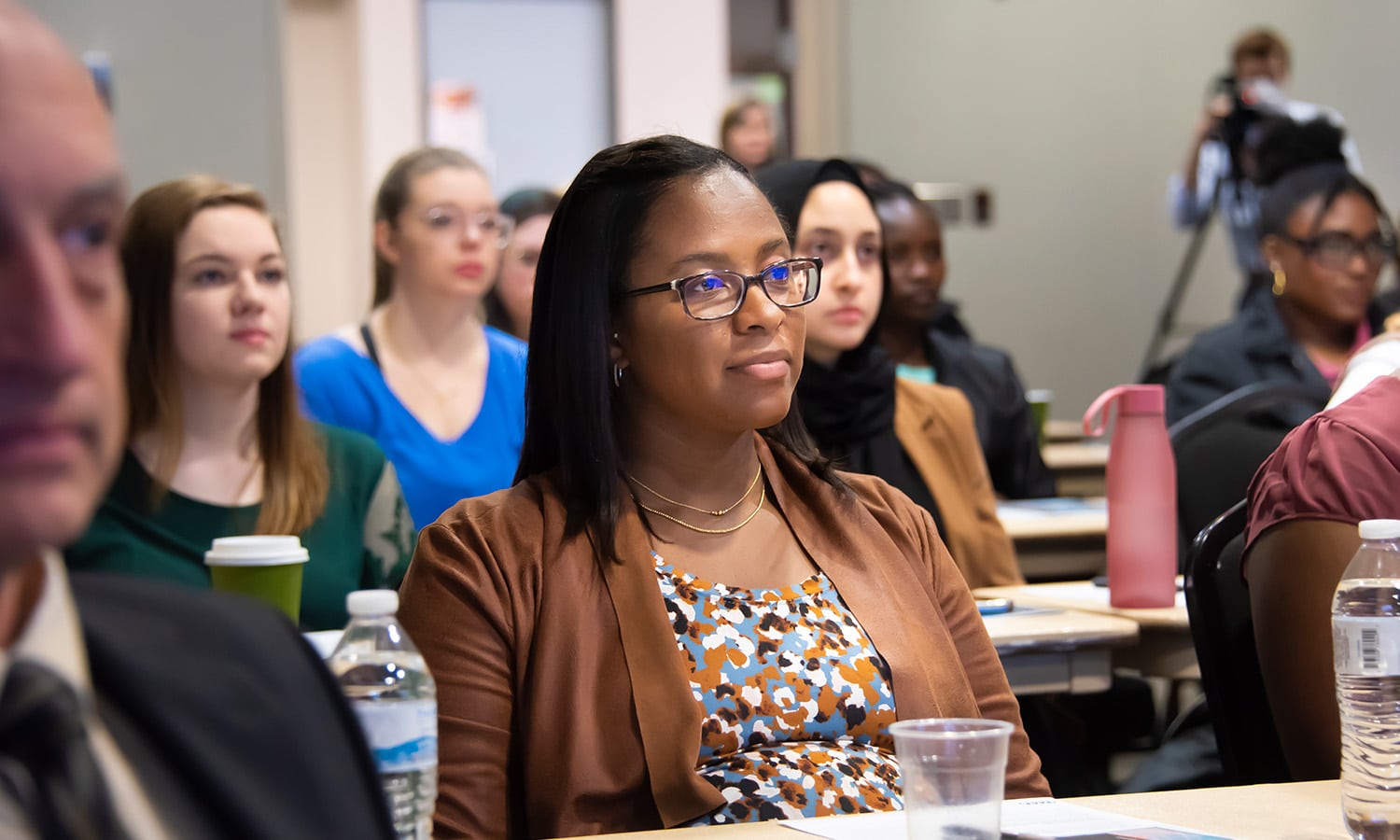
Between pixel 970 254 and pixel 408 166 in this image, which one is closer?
pixel 408 166

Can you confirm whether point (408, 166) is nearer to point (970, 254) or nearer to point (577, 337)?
point (577, 337)

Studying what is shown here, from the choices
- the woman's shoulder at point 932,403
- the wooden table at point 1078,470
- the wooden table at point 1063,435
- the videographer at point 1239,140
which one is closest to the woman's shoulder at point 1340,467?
the woman's shoulder at point 932,403

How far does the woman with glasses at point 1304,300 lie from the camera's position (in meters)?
4.38

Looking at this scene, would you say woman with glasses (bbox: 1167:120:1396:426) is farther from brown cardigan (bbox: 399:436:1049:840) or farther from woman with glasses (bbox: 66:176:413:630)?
brown cardigan (bbox: 399:436:1049:840)

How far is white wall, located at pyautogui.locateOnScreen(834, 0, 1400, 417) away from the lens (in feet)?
26.1

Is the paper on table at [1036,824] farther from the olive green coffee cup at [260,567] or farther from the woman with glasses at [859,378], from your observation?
the woman with glasses at [859,378]

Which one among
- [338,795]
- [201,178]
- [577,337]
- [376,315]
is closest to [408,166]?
[376,315]

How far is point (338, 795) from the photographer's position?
0.88 m

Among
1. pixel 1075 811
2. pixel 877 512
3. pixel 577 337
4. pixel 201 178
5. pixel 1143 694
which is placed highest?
pixel 201 178

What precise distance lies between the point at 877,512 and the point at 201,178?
148 centimetres

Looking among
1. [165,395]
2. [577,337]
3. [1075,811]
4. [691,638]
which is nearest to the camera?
[1075,811]

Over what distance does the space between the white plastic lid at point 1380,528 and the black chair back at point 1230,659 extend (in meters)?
0.46

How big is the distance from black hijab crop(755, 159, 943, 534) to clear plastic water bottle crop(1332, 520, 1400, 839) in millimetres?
1767

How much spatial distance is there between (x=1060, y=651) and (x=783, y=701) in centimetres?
84
